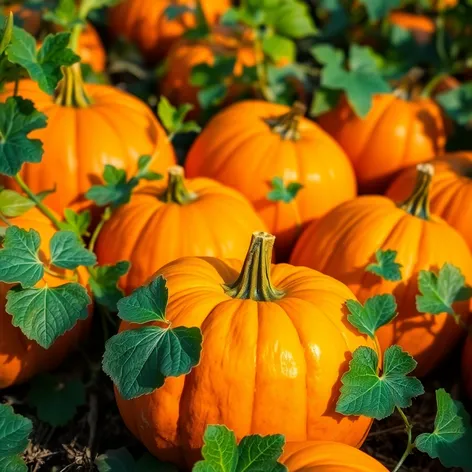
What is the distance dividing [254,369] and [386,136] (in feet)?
4.83

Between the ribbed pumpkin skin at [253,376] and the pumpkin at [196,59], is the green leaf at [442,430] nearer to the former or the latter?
the ribbed pumpkin skin at [253,376]

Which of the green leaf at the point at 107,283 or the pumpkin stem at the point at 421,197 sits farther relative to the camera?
the pumpkin stem at the point at 421,197

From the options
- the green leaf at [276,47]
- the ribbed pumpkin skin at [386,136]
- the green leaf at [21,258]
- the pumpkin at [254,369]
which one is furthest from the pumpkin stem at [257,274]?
the green leaf at [276,47]

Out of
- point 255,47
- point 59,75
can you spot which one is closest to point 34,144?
point 59,75

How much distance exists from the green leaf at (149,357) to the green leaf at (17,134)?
1.83 feet

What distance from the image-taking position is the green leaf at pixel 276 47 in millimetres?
2842

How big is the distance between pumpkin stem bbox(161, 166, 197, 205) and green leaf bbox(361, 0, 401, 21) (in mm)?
1480

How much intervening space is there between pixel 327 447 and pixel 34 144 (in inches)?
39.0

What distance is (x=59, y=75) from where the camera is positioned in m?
1.75

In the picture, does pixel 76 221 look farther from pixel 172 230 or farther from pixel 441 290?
pixel 441 290

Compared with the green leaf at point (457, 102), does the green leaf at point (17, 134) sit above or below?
above

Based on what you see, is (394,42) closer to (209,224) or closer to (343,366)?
(209,224)

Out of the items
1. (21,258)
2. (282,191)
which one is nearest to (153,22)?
(282,191)

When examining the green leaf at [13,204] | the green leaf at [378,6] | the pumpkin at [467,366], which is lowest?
the pumpkin at [467,366]
